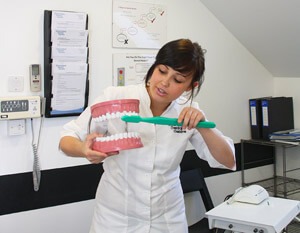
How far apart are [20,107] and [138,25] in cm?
95

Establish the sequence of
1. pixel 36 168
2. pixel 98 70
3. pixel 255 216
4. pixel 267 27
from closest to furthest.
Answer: pixel 255 216 < pixel 36 168 < pixel 98 70 < pixel 267 27

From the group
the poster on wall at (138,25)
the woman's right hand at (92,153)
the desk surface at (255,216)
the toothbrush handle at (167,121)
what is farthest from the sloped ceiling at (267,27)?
the woman's right hand at (92,153)

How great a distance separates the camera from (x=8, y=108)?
1.97 metres

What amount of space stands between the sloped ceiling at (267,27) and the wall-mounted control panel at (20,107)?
59.2 inches

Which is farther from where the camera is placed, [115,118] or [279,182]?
[279,182]

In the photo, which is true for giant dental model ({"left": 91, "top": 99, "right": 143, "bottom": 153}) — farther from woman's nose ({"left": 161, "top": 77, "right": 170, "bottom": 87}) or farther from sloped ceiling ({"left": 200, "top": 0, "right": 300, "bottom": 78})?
sloped ceiling ({"left": 200, "top": 0, "right": 300, "bottom": 78})

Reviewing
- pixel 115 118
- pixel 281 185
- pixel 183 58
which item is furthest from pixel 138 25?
pixel 281 185

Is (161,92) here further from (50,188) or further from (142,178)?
(50,188)

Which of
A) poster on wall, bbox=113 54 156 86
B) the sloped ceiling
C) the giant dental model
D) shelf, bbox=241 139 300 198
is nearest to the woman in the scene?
the giant dental model

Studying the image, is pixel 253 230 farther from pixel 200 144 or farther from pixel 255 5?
→ pixel 255 5

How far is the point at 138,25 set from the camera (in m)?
2.46

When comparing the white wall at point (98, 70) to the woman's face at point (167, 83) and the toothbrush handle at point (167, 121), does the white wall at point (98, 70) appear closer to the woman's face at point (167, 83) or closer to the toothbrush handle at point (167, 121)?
the woman's face at point (167, 83)

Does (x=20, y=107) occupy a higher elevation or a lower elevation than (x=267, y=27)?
lower

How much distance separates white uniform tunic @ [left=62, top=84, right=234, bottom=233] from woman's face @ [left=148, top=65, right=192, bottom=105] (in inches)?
3.3
